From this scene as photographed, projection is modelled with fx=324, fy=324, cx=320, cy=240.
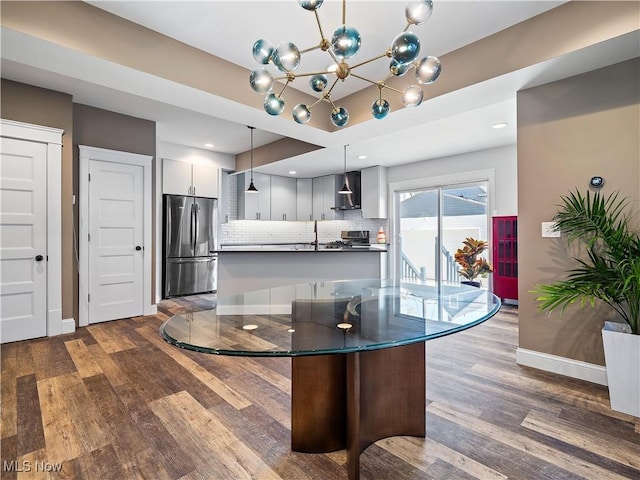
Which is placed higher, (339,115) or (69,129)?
(69,129)

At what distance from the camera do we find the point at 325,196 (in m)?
7.16

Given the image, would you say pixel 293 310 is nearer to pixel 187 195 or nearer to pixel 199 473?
pixel 199 473

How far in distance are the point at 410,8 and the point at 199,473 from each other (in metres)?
2.43

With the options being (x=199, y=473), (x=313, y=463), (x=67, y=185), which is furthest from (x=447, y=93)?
(x=67, y=185)

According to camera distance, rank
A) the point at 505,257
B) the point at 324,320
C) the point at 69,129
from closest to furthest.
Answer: the point at 324,320, the point at 69,129, the point at 505,257

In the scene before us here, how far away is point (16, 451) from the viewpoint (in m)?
1.64

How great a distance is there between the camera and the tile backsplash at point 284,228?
6.64 metres

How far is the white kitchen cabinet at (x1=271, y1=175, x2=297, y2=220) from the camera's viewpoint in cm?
699

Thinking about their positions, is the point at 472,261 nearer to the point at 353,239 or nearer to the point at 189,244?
the point at 353,239

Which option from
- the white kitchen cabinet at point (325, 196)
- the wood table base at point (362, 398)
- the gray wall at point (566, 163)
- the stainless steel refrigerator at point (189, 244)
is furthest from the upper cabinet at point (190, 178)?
the gray wall at point (566, 163)

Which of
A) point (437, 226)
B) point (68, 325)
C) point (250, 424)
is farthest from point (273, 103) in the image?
point (437, 226)

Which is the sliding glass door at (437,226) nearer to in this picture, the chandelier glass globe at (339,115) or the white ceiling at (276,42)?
the white ceiling at (276,42)

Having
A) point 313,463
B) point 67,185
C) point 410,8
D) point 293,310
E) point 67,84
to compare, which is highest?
point 67,84

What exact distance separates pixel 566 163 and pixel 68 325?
5098 mm
